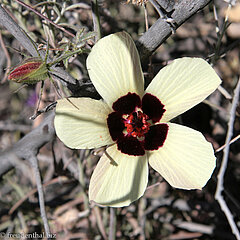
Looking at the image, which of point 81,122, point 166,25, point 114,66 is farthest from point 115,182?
point 166,25

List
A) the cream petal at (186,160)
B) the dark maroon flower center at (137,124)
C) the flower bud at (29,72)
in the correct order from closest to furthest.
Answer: the flower bud at (29,72), the cream petal at (186,160), the dark maroon flower center at (137,124)

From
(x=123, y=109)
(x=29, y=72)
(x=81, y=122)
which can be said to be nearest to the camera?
(x=29, y=72)

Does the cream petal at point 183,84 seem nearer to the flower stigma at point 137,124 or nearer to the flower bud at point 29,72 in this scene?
the flower stigma at point 137,124

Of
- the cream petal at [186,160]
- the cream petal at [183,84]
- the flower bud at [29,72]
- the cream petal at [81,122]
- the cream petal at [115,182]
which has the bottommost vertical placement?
the cream petal at [186,160]

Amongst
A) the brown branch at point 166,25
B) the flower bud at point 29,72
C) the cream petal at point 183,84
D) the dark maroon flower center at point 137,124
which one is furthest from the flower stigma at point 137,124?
the flower bud at point 29,72

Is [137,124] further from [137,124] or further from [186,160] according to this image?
[186,160]

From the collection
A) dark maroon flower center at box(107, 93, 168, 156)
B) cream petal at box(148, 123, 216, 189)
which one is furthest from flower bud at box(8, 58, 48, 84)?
cream petal at box(148, 123, 216, 189)

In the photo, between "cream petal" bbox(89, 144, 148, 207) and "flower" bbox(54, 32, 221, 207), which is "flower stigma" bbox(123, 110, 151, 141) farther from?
"cream petal" bbox(89, 144, 148, 207)
